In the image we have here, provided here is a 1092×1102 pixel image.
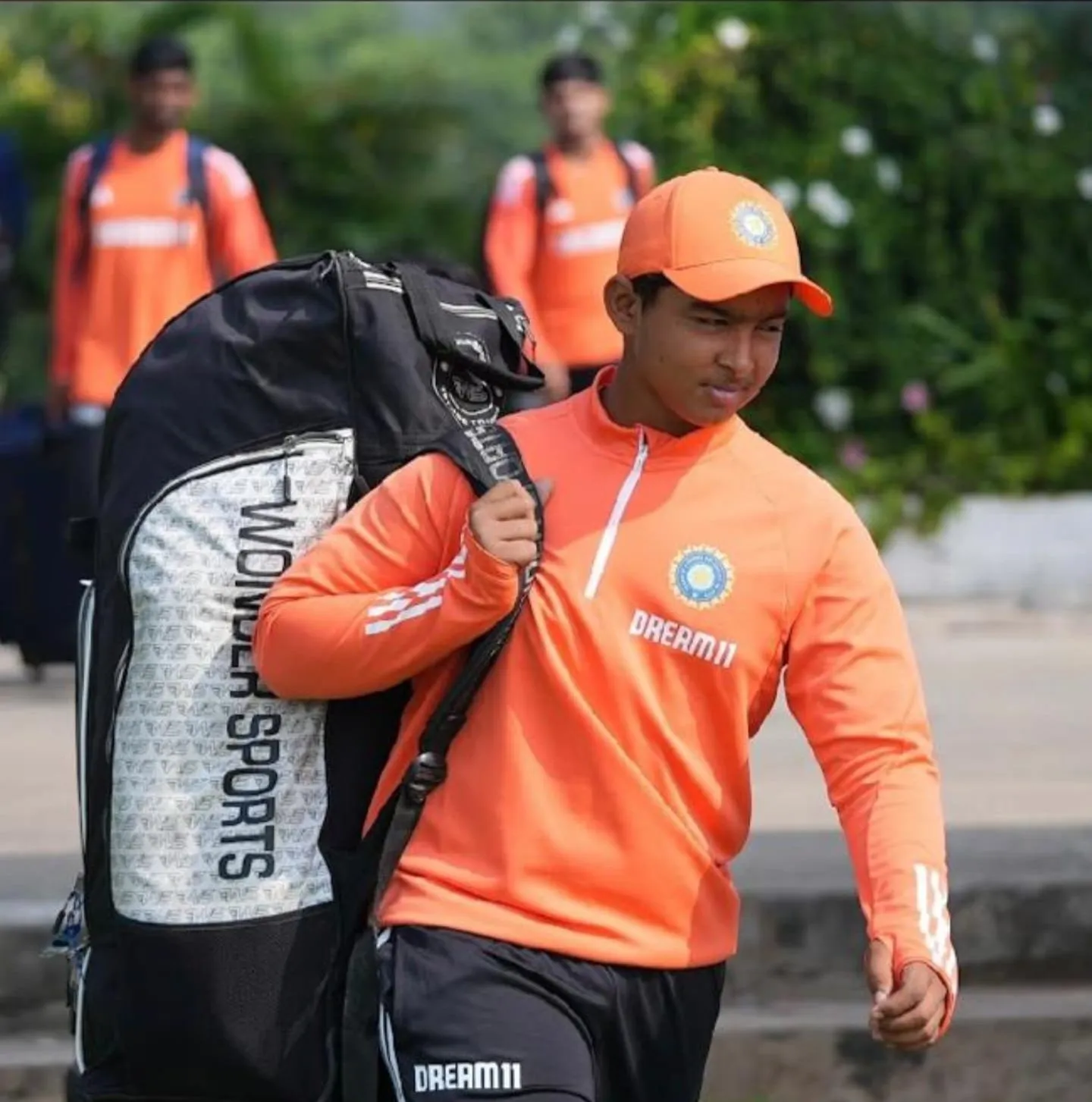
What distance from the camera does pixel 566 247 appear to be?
932 centimetres

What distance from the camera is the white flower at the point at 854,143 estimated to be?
11.0 m

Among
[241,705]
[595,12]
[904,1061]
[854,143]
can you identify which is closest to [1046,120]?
[854,143]

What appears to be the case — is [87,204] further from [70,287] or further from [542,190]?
[542,190]

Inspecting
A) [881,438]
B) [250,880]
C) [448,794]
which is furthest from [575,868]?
[881,438]

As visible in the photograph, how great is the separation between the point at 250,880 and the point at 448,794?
0.26 meters

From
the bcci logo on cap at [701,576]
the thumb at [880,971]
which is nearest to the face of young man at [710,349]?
the bcci logo on cap at [701,576]

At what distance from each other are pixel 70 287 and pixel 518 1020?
6.07 meters

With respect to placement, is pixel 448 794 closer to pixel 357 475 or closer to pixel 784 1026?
pixel 357 475

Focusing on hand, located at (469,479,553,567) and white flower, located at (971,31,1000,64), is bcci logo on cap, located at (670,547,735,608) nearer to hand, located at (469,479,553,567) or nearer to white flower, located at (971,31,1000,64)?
hand, located at (469,479,553,567)

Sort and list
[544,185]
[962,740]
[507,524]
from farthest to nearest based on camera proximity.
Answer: [544,185] → [962,740] → [507,524]

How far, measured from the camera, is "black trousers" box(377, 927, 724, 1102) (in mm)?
3145

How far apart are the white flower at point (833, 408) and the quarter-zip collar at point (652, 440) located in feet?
24.8

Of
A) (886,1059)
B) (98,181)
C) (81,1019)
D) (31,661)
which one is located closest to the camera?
(81,1019)

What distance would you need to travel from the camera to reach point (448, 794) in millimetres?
3266
